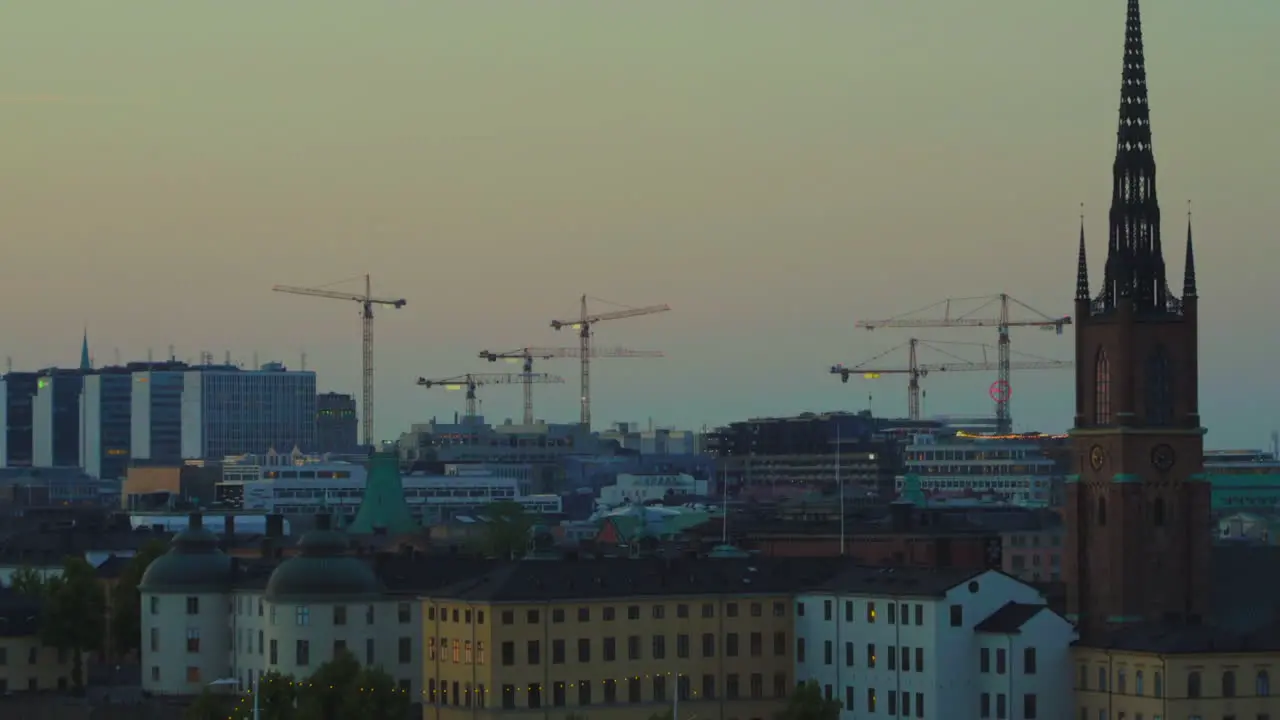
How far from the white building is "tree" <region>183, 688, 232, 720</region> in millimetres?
30005

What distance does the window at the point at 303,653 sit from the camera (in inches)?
6147

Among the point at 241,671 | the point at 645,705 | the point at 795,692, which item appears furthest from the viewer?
the point at 241,671

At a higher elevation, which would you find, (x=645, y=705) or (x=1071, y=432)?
(x=1071, y=432)

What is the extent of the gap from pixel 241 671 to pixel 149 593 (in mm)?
8395

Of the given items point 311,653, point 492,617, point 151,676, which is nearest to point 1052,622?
point 492,617

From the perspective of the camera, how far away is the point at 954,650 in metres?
144

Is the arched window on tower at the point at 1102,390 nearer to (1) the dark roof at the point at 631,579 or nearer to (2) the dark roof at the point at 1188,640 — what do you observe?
(2) the dark roof at the point at 1188,640

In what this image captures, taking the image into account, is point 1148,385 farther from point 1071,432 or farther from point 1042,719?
point 1042,719

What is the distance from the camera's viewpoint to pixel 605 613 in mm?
151625

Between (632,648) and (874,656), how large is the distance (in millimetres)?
12106

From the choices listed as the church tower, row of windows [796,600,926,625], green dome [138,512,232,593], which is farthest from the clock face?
green dome [138,512,232,593]

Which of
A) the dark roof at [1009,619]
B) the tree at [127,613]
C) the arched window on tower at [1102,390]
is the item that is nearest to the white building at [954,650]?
the dark roof at [1009,619]

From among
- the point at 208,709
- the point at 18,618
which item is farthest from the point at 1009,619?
the point at 18,618

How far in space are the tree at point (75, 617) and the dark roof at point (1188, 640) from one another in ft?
→ 206
